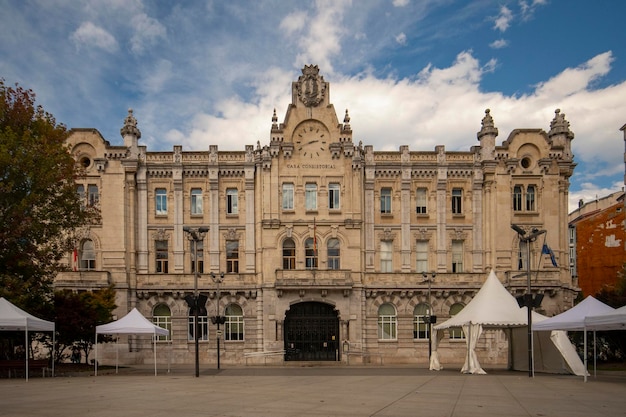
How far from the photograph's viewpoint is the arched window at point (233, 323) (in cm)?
4612

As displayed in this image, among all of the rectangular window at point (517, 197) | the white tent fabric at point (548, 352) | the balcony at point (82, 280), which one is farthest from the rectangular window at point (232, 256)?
the rectangular window at point (517, 197)

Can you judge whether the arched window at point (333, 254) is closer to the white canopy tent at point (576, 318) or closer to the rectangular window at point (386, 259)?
the rectangular window at point (386, 259)

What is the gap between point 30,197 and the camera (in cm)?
3128

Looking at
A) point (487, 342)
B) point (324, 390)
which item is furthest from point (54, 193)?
point (487, 342)

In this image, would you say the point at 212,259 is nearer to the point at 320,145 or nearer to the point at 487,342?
Answer: the point at 320,145

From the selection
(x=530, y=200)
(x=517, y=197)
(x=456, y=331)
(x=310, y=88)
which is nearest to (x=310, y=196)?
(x=310, y=88)

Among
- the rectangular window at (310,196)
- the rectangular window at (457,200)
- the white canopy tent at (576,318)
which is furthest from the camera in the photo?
the rectangular window at (457,200)

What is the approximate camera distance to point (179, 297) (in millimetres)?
46156

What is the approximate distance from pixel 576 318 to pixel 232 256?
25965 millimetres

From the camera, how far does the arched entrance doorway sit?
4531cm

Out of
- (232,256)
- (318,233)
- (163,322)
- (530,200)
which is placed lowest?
(163,322)

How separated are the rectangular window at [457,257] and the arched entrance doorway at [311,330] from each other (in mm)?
9791

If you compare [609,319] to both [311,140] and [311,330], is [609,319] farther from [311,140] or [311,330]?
[311,140]

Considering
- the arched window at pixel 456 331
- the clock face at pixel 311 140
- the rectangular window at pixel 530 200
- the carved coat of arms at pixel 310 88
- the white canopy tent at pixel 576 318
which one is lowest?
the arched window at pixel 456 331
